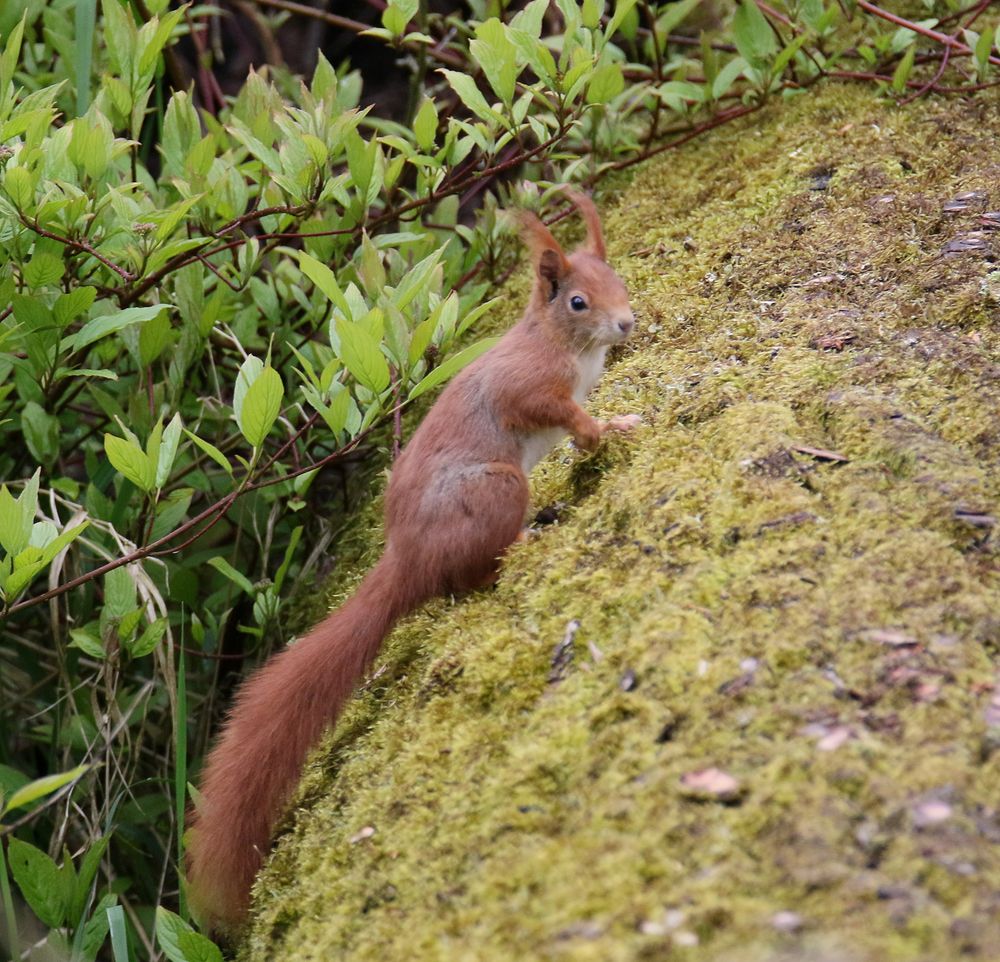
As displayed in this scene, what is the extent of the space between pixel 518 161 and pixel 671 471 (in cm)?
120

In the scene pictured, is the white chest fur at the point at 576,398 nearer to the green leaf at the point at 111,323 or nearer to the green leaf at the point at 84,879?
the green leaf at the point at 111,323

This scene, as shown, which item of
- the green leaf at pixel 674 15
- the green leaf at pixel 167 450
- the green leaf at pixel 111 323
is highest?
the green leaf at pixel 111 323

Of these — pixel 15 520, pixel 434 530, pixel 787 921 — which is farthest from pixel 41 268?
pixel 787 921

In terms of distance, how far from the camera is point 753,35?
339cm

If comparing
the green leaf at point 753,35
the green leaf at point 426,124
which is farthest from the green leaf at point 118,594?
the green leaf at point 753,35

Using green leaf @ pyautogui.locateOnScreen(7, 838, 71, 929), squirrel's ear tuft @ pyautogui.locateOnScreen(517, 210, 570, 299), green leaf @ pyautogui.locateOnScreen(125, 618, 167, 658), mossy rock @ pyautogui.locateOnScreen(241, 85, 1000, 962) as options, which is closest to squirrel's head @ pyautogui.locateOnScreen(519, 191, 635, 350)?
squirrel's ear tuft @ pyautogui.locateOnScreen(517, 210, 570, 299)

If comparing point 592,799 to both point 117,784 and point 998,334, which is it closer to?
point 998,334

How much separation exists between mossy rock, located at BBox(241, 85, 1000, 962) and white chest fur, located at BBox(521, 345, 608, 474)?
0.18 feet

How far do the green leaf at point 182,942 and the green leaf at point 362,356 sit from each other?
3.44ft

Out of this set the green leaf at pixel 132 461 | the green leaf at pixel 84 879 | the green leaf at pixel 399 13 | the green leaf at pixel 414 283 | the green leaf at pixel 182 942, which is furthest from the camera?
the green leaf at pixel 399 13

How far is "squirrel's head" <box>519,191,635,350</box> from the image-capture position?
268 cm

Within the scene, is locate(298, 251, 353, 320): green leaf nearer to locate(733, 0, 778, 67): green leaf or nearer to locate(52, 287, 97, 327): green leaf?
locate(52, 287, 97, 327): green leaf

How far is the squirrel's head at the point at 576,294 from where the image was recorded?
2678mm

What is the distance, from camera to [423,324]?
2.32 meters
